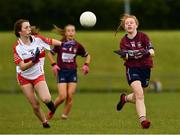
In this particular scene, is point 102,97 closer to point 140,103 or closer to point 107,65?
point 107,65

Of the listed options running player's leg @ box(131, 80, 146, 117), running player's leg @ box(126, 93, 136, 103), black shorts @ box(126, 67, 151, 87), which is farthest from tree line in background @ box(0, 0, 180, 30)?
running player's leg @ box(131, 80, 146, 117)

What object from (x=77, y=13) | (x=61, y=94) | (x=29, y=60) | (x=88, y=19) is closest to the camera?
(x=29, y=60)

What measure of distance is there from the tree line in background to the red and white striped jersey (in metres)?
54.9

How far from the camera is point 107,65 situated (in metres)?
47.5

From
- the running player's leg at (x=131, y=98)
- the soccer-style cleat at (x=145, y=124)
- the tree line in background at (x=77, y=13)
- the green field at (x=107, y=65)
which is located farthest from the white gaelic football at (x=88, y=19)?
the tree line in background at (x=77, y=13)

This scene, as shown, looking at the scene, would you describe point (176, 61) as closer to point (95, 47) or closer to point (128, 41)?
point (95, 47)

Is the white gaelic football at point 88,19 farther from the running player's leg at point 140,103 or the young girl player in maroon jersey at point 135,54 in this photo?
the running player's leg at point 140,103

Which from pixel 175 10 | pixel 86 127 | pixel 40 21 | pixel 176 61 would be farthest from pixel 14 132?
pixel 175 10

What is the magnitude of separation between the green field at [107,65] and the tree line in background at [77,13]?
55.0 feet

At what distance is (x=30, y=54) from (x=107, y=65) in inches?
1286

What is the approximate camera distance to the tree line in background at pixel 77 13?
71062 mm

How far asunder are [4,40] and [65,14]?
69.8 ft

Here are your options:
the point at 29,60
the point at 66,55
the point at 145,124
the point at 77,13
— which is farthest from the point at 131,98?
the point at 77,13

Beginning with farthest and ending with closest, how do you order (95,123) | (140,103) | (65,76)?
(65,76)
(95,123)
(140,103)
